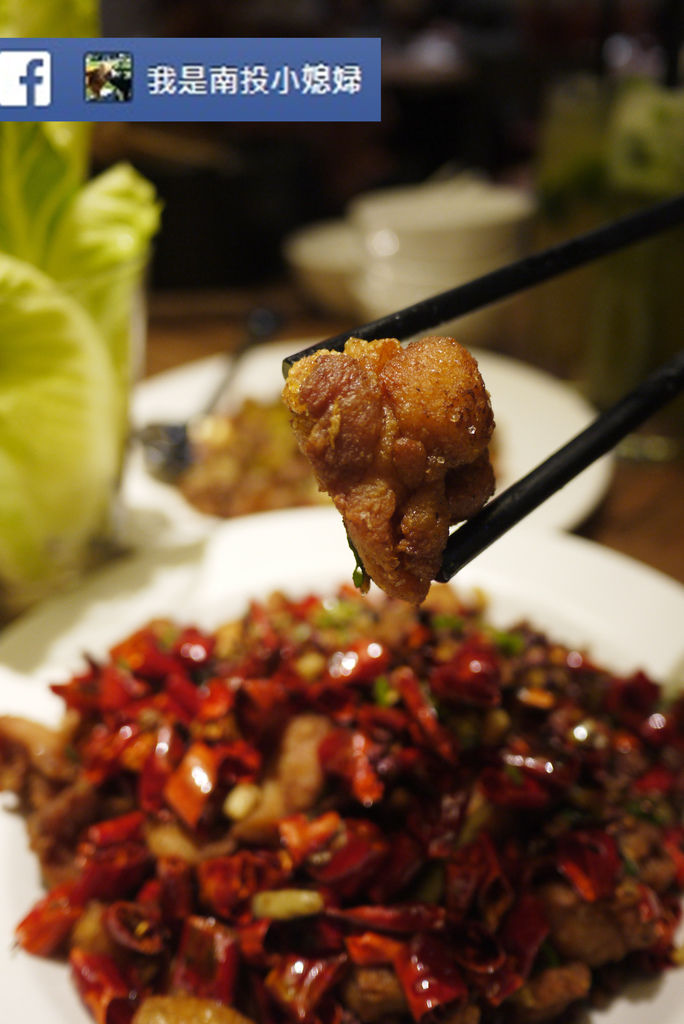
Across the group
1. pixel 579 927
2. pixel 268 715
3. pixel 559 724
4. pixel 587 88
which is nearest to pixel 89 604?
pixel 268 715

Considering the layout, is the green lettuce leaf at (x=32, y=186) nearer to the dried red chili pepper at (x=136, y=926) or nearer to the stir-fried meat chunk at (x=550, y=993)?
the dried red chili pepper at (x=136, y=926)

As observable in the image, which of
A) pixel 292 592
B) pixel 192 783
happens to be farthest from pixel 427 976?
pixel 292 592

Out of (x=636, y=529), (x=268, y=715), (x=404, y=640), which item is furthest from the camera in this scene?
(x=636, y=529)

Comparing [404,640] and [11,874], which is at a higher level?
[404,640]

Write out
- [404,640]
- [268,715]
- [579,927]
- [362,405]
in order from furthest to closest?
[404,640], [268,715], [579,927], [362,405]

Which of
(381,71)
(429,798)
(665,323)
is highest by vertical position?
(381,71)

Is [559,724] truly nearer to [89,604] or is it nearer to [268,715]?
[268,715]

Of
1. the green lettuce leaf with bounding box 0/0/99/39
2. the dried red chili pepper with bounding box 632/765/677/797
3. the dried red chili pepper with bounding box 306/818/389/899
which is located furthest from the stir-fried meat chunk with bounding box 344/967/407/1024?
the green lettuce leaf with bounding box 0/0/99/39
